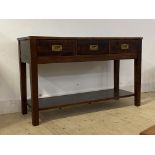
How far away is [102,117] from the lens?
78.7 inches

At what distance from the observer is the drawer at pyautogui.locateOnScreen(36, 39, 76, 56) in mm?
1772

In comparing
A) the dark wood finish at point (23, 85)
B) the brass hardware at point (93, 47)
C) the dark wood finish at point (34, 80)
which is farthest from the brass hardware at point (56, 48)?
the dark wood finish at point (23, 85)

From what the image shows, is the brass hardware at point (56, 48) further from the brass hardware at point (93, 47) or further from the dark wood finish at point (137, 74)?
the dark wood finish at point (137, 74)

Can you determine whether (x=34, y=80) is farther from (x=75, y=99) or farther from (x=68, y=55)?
(x=75, y=99)

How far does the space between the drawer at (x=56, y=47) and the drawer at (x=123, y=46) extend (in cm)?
37

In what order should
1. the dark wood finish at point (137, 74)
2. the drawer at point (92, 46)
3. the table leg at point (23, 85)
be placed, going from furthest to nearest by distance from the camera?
the dark wood finish at point (137, 74)
the table leg at point (23, 85)
the drawer at point (92, 46)

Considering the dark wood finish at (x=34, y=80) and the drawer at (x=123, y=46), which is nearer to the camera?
the dark wood finish at (x=34, y=80)

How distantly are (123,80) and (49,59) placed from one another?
1.17 m

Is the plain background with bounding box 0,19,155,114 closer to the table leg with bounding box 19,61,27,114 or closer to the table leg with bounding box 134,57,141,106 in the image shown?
the table leg with bounding box 19,61,27,114

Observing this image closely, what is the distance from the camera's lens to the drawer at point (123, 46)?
2.07m

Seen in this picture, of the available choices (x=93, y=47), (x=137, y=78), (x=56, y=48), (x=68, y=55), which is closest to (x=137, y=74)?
(x=137, y=78)

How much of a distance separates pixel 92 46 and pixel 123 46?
313 millimetres
